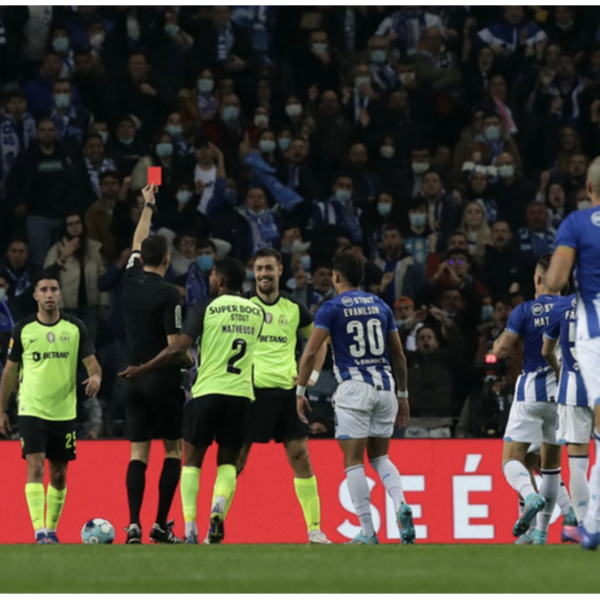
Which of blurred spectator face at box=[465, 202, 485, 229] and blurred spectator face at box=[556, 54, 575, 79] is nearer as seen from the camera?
blurred spectator face at box=[465, 202, 485, 229]

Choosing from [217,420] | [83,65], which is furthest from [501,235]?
[217,420]

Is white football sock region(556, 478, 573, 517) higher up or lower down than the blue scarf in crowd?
lower down

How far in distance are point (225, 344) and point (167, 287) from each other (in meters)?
0.78

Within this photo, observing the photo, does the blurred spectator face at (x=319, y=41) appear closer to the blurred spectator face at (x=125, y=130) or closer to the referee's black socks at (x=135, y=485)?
the blurred spectator face at (x=125, y=130)

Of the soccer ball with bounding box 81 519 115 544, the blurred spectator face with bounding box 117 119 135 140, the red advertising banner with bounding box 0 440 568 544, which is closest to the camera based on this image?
the soccer ball with bounding box 81 519 115 544

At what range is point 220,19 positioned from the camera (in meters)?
20.4

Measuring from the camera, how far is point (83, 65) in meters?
19.7

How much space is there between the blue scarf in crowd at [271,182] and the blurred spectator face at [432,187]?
1.58m

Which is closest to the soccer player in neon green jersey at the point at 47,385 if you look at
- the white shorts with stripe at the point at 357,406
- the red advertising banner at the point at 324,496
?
the red advertising banner at the point at 324,496

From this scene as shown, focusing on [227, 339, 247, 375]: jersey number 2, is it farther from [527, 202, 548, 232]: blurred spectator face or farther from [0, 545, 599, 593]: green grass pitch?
[527, 202, 548, 232]: blurred spectator face

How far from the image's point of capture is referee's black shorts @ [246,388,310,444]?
41.4 feet

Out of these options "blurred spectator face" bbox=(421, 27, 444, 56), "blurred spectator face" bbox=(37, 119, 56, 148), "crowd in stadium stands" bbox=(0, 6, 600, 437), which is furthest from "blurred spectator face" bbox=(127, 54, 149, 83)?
"blurred spectator face" bbox=(421, 27, 444, 56)

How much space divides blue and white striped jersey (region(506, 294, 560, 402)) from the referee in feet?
8.73

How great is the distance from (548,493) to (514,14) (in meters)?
10.6
